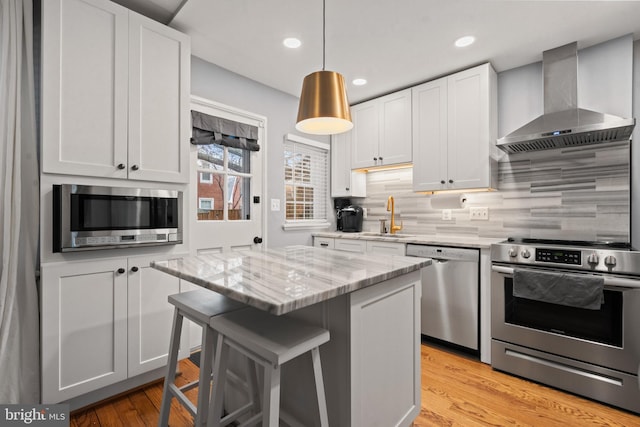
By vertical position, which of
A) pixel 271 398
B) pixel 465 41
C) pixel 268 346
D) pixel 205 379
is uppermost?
pixel 465 41

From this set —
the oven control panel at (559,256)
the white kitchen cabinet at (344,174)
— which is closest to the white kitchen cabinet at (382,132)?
the white kitchen cabinet at (344,174)

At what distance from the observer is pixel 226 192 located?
2883mm

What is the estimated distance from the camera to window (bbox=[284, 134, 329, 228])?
11.6 feet

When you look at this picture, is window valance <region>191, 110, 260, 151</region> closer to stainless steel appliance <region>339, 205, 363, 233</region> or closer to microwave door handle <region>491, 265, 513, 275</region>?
stainless steel appliance <region>339, 205, 363, 233</region>

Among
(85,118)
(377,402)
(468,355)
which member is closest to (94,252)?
(85,118)

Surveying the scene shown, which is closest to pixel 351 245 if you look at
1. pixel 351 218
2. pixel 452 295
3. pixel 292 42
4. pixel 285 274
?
pixel 351 218

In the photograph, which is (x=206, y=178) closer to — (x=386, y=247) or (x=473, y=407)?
(x=386, y=247)

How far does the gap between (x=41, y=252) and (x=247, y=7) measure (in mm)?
1914

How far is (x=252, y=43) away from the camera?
2.46 meters

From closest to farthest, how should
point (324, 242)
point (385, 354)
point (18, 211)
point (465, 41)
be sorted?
point (385, 354), point (18, 211), point (465, 41), point (324, 242)

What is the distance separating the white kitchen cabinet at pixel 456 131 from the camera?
8.98 feet

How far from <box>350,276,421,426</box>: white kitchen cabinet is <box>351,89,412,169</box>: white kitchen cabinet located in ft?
6.72

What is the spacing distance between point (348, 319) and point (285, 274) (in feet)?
1.00

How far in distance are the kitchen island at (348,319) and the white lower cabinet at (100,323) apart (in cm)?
68
